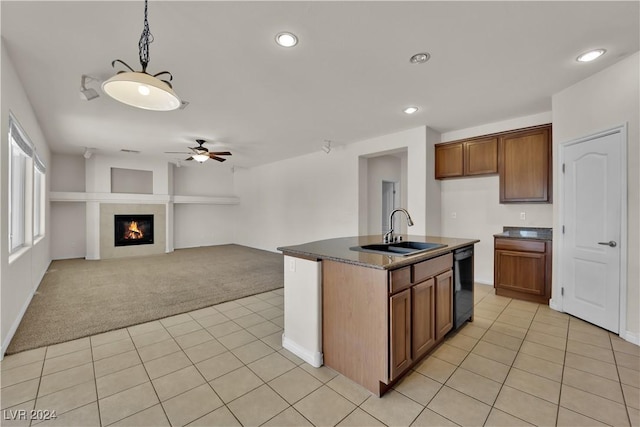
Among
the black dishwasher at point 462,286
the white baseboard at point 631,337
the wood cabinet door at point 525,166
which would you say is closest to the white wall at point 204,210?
the wood cabinet door at point 525,166

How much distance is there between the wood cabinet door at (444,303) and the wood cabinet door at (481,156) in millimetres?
2405

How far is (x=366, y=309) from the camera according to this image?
195cm

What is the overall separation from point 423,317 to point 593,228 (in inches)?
91.9

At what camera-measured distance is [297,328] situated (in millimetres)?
2434

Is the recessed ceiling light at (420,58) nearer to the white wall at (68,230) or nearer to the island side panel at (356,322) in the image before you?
the island side panel at (356,322)

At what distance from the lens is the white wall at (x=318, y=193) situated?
4777mm

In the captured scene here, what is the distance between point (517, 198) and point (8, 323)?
6016mm

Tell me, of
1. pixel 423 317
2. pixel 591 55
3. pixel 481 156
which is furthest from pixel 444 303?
pixel 481 156

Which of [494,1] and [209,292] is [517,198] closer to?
[494,1]

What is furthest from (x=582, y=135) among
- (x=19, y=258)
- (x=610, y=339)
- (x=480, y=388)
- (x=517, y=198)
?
(x=19, y=258)

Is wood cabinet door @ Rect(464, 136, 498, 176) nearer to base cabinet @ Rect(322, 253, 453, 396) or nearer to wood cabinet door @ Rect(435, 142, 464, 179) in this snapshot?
wood cabinet door @ Rect(435, 142, 464, 179)

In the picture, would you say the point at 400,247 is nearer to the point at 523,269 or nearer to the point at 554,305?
the point at 523,269

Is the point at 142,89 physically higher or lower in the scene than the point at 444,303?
higher

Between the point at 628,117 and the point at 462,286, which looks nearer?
the point at 628,117
